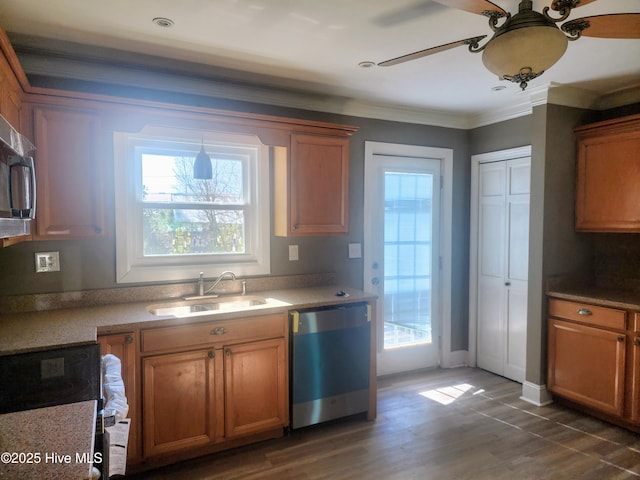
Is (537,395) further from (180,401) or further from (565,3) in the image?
(565,3)

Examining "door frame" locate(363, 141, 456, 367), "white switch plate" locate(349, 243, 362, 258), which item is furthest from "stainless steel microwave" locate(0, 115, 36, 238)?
"door frame" locate(363, 141, 456, 367)

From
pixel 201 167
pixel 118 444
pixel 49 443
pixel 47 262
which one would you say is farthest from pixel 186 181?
pixel 49 443

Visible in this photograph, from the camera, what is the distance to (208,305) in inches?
113

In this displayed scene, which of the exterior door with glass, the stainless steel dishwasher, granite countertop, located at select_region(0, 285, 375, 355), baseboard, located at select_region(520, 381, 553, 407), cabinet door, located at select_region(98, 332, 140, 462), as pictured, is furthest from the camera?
the exterior door with glass

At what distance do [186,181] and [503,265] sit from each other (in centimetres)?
284

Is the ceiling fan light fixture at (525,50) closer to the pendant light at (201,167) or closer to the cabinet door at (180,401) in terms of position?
the pendant light at (201,167)

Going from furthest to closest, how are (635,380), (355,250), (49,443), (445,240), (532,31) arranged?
(445,240) < (355,250) < (635,380) < (532,31) < (49,443)

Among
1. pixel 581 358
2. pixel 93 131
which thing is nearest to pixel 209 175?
pixel 93 131

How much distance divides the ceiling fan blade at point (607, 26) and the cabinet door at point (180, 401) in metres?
2.34

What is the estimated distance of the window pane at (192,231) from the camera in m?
2.93

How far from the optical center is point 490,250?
391 cm

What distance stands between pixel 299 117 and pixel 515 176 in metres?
1.96

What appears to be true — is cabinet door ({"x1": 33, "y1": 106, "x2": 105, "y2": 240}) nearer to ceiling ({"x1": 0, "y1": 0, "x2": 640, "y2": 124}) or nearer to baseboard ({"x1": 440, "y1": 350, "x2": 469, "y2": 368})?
ceiling ({"x1": 0, "y1": 0, "x2": 640, "y2": 124})

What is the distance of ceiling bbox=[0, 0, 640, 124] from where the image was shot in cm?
195
